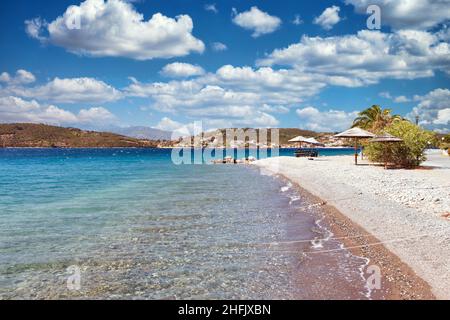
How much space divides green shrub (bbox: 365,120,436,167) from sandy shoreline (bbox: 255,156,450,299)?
9.32 m

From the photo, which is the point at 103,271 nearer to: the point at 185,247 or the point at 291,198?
the point at 185,247

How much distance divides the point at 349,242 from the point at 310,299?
3.81 m

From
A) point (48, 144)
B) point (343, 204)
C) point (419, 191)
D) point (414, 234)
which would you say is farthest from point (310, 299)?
point (48, 144)

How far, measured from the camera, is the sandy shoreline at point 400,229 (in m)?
6.76

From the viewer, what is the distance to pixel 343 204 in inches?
586

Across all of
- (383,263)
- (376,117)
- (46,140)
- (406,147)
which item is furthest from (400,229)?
(46,140)

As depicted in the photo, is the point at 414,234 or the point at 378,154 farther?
the point at 378,154

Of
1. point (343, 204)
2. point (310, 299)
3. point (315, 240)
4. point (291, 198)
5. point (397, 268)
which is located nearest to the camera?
point (310, 299)

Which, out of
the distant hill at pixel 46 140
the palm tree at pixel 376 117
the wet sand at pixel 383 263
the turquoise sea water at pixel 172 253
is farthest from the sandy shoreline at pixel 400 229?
the distant hill at pixel 46 140

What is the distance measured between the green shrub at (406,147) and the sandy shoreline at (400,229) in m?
9.32

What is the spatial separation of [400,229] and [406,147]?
20.7m

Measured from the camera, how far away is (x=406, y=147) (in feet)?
93.3

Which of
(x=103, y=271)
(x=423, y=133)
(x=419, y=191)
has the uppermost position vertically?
(x=423, y=133)

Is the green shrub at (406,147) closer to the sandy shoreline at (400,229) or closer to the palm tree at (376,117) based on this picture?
the sandy shoreline at (400,229)
